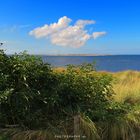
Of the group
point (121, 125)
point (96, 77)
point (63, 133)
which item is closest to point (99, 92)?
point (96, 77)

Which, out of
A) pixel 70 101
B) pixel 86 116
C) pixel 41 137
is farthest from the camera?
pixel 70 101

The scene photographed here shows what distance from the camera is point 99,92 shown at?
6707mm

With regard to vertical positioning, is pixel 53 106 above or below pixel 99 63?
above

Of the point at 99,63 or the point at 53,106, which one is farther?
the point at 99,63

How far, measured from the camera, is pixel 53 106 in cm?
610

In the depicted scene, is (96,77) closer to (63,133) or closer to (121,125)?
(121,125)

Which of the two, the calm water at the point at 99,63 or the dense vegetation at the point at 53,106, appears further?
the calm water at the point at 99,63

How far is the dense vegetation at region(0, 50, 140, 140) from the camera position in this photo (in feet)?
18.8

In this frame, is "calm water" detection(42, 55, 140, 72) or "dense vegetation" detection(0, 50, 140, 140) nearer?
"dense vegetation" detection(0, 50, 140, 140)

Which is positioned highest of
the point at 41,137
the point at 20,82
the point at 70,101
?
the point at 20,82

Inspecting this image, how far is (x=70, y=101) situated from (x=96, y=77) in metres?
0.82

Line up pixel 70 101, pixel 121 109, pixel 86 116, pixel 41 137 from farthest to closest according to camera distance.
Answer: pixel 121 109 < pixel 70 101 < pixel 86 116 < pixel 41 137

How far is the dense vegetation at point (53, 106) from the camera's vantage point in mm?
5738

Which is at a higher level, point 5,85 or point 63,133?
point 5,85
